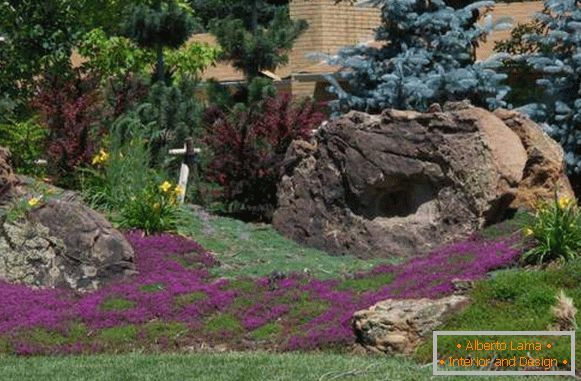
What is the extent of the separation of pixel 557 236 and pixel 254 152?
685cm

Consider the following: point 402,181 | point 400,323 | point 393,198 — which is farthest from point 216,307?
point 393,198

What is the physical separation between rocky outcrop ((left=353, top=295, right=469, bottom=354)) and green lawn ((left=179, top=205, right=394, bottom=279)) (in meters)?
2.47

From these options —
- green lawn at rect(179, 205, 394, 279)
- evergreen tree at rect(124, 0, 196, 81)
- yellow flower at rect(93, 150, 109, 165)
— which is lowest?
green lawn at rect(179, 205, 394, 279)

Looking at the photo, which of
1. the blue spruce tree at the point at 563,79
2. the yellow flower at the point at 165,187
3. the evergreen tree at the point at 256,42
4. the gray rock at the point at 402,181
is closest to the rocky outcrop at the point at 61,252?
the yellow flower at the point at 165,187

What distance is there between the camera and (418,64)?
17797mm

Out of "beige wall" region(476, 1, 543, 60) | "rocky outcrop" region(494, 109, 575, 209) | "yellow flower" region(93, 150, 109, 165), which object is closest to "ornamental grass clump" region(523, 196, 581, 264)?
"rocky outcrop" region(494, 109, 575, 209)

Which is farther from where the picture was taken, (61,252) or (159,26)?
(159,26)

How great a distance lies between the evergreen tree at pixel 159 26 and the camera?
837 inches

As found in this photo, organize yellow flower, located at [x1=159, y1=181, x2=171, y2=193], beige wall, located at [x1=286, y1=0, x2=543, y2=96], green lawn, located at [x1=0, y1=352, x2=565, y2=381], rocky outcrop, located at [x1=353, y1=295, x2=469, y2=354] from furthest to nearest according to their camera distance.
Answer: beige wall, located at [x1=286, y1=0, x2=543, y2=96], yellow flower, located at [x1=159, y1=181, x2=171, y2=193], rocky outcrop, located at [x1=353, y1=295, x2=469, y2=354], green lawn, located at [x1=0, y1=352, x2=565, y2=381]

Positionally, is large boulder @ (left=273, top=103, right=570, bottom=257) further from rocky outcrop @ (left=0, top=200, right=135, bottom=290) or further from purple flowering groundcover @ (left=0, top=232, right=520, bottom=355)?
rocky outcrop @ (left=0, top=200, right=135, bottom=290)

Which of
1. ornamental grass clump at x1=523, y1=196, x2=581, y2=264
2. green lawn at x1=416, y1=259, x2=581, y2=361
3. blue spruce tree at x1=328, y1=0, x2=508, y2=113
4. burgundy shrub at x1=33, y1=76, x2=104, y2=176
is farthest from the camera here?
burgundy shrub at x1=33, y1=76, x2=104, y2=176

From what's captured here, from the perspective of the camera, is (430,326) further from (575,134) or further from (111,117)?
(111,117)

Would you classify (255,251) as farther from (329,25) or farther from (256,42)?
(329,25)

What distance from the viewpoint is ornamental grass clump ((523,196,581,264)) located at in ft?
37.4
